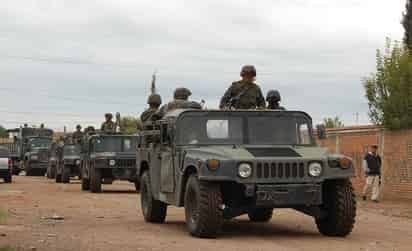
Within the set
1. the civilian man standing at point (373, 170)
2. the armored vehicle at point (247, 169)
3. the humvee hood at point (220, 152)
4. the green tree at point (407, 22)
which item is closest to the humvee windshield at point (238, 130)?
the armored vehicle at point (247, 169)

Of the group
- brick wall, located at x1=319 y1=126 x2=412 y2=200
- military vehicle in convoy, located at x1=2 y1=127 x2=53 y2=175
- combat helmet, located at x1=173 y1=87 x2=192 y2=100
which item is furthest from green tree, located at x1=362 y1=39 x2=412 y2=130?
military vehicle in convoy, located at x1=2 y1=127 x2=53 y2=175

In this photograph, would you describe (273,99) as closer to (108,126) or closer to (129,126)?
(108,126)

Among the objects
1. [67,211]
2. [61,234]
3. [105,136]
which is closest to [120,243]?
[61,234]

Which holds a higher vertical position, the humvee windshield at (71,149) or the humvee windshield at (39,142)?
the humvee windshield at (39,142)

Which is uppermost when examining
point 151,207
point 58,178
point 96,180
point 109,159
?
point 109,159

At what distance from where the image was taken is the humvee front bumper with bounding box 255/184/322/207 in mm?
11344

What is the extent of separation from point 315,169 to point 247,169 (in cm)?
90

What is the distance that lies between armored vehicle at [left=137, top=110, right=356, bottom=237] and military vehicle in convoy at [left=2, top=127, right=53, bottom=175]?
2766cm

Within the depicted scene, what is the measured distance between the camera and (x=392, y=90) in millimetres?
25312

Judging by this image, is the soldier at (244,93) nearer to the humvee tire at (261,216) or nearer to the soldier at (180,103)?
the soldier at (180,103)

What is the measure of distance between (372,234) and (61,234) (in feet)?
14.5

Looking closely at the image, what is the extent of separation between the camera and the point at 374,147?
76.0 feet

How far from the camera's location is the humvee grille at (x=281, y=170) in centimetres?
1140

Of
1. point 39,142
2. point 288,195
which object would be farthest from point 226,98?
point 39,142
